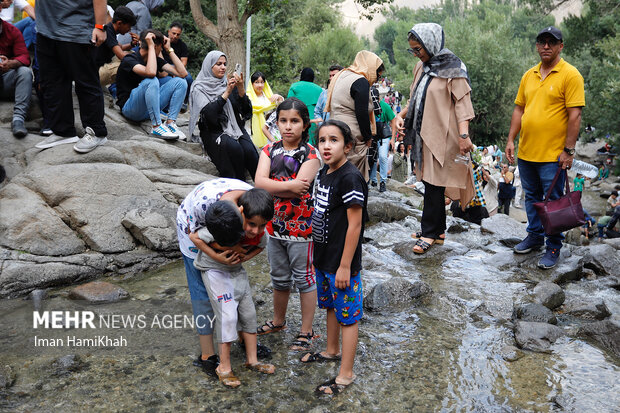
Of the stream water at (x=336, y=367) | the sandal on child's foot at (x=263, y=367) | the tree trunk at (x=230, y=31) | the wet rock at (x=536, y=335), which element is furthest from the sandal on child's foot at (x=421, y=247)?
the tree trunk at (x=230, y=31)

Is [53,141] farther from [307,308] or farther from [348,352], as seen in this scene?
[348,352]

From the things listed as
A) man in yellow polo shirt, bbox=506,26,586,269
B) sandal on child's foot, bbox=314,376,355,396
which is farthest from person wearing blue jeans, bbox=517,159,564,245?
sandal on child's foot, bbox=314,376,355,396

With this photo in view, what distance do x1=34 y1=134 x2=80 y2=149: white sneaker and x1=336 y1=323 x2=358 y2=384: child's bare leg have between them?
14.4 ft

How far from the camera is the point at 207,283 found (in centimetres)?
307

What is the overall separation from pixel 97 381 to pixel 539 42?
14.6 feet

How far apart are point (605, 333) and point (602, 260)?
1.87 meters

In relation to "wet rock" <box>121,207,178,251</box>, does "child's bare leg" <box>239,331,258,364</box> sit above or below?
above

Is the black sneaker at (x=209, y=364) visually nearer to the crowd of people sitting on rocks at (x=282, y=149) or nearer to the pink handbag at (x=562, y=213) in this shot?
the crowd of people sitting on rocks at (x=282, y=149)

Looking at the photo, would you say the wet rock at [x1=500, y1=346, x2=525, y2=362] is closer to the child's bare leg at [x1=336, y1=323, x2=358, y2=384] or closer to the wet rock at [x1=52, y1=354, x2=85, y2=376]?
the child's bare leg at [x1=336, y1=323, x2=358, y2=384]

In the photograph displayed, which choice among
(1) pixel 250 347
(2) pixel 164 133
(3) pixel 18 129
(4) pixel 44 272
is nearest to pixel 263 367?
(1) pixel 250 347

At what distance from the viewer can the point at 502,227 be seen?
765cm

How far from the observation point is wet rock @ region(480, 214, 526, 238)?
721 centimetres

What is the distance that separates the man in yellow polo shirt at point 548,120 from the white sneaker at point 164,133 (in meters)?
4.49

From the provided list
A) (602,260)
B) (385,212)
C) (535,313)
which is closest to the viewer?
(535,313)
